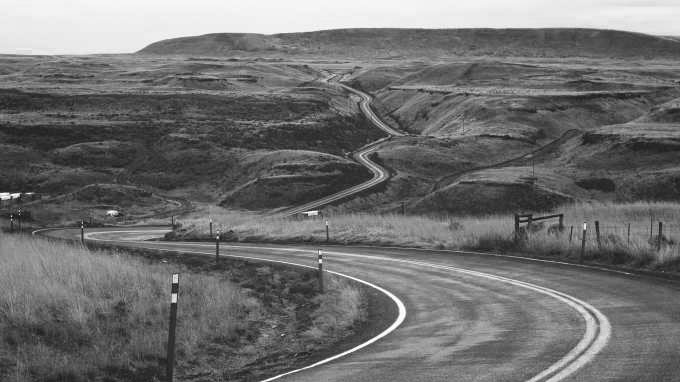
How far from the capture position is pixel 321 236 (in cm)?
3872

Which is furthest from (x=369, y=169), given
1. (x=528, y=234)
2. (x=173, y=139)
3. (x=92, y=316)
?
(x=92, y=316)

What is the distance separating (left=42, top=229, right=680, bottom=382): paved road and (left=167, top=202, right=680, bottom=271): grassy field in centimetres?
165

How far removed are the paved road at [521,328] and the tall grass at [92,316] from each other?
128 inches

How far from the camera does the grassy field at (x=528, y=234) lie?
2264cm

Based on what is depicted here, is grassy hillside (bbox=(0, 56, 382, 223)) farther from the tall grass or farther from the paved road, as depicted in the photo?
the paved road

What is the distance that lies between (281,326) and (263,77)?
152 metres

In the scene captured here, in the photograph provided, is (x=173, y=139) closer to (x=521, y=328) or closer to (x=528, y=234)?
(x=528, y=234)

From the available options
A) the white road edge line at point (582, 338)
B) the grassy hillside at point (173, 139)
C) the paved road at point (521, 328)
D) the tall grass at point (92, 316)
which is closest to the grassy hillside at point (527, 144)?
the grassy hillside at point (173, 139)

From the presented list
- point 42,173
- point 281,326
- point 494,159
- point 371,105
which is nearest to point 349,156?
point 494,159

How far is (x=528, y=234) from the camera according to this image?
27719mm

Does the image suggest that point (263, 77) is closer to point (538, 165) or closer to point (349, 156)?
point (349, 156)

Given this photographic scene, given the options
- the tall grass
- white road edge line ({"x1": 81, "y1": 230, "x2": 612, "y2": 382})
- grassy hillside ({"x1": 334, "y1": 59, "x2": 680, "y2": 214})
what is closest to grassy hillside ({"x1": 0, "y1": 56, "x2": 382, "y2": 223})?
grassy hillside ({"x1": 334, "y1": 59, "x2": 680, "y2": 214})

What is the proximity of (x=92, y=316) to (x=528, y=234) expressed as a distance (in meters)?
→ 17.6

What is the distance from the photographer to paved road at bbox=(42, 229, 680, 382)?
33.2 ft
